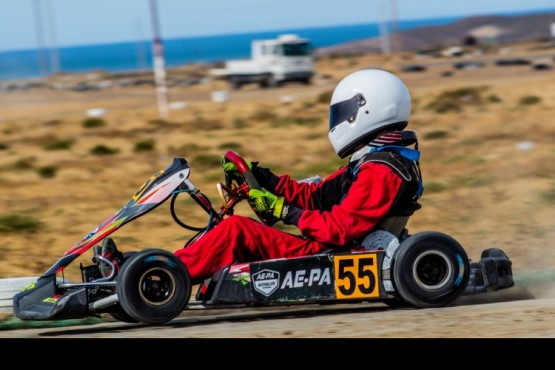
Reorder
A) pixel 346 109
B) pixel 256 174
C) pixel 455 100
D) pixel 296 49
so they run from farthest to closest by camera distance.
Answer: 1. pixel 296 49
2. pixel 455 100
3. pixel 256 174
4. pixel 346 109

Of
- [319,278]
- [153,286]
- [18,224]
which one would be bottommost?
[18,224]

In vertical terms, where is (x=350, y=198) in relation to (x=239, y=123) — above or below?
above

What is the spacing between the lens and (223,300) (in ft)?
19.0

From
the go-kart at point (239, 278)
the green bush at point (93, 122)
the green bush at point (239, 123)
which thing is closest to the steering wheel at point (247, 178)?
the go-kart at point (239, 278)

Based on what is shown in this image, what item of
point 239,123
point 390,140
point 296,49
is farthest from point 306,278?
point 296,49

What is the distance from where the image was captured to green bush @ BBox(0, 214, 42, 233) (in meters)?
10.1

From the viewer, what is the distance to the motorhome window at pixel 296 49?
Result: 119ft

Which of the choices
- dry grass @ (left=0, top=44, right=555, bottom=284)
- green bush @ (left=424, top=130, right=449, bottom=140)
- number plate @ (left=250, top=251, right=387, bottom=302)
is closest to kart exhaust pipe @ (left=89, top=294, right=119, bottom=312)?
number plate @ (left=250, top=251, right=387, bottom=302)

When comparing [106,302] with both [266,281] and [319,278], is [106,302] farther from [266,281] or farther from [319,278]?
[319,278]

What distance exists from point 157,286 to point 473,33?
7853 centimetres

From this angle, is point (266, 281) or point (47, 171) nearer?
point (266, 281)

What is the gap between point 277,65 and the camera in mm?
36094

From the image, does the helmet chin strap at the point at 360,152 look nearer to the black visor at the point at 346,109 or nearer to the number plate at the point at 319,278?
the black visor at the point at 346,109
